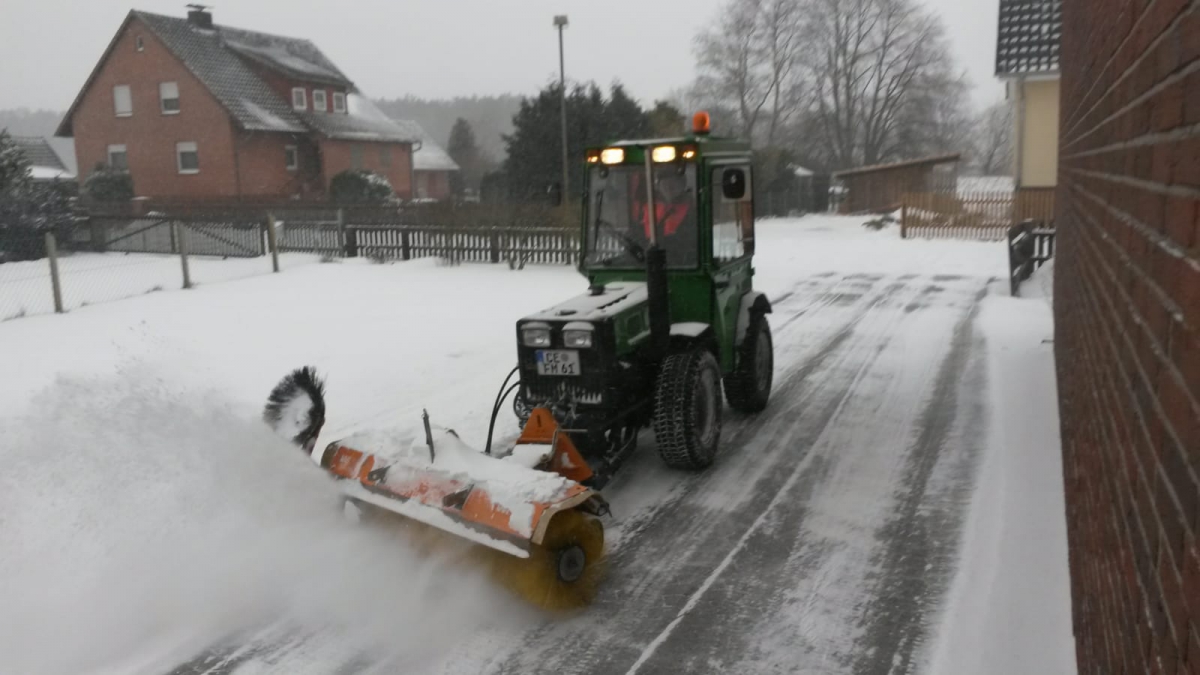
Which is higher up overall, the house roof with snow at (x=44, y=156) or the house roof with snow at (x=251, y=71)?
the house roof with snow at (x=251, y=71)

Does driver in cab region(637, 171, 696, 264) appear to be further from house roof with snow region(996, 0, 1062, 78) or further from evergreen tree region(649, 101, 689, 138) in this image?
evergreen tree region(649, 101, 689, 138)

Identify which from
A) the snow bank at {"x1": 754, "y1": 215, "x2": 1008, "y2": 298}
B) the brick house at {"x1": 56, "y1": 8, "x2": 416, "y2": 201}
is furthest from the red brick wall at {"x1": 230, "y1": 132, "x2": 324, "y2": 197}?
the snow bank at {"x1": 754, "y1": 215, "x2": 1008, "y2": 298}

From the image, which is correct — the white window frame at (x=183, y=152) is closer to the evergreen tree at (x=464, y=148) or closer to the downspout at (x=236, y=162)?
the downspout at (x=236, y=162)

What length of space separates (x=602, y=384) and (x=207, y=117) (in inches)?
1234

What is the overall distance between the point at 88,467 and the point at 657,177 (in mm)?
4103

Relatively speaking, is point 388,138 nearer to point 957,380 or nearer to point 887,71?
point 887,71

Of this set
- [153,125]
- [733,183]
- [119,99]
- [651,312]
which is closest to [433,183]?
[153,125]

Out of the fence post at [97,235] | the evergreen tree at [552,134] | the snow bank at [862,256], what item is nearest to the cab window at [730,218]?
the snow bank at [862,256]

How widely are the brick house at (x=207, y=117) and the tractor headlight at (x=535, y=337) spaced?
1114 inches

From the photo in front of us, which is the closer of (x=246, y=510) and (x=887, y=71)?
(x=246, y=510)

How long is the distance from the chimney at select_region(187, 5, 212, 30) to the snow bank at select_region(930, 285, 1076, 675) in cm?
3422

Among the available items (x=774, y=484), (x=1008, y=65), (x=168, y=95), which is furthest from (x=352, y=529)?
(x=168, y=95)

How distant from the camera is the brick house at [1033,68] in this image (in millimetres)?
20078

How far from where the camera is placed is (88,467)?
18.3ft
